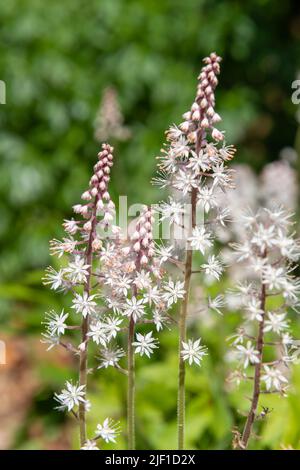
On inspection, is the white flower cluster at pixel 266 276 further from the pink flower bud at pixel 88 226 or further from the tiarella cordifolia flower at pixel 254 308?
the pink flower bud at pixel 88 226

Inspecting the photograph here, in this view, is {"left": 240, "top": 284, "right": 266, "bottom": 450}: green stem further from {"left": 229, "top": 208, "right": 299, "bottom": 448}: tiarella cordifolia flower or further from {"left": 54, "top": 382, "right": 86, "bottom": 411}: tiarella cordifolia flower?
{"left": 54, "top": 382, "right": 86, "bottom": 411}: tiarella cordifolia flower

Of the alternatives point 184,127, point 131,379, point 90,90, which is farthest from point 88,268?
point 90,90

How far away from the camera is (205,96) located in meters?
2.25

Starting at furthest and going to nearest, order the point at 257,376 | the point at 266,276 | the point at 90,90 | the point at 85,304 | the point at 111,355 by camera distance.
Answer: the point at 90,90, the point at 111,355, the point at 85,304, the point at 257,376, the point at 266,276

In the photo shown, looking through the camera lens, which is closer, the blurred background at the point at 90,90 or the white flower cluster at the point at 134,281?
the white flower cluster at the point at 134,281

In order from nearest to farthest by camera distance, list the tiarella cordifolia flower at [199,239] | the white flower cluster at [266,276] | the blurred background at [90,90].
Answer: the white flower cluster at [266,276]
the tiarella cordifolia flower at [199,239]
the blurred background at [90,90]

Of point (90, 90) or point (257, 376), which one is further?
point (90, 90)

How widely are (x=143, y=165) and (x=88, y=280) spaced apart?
15.7 ft

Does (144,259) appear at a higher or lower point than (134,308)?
higher

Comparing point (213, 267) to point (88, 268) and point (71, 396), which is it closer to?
point (88, 268)

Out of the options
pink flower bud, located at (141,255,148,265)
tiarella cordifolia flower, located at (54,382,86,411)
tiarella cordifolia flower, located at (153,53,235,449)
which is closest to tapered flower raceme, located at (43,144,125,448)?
tiarella cordifolia flower, located at (54,382,86,411)

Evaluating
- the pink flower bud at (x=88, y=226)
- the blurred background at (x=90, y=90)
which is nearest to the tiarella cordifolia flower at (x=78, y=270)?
the pink flower bud at (x=88, y=226)

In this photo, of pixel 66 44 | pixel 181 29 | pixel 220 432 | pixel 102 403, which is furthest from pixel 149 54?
pixel 220 432

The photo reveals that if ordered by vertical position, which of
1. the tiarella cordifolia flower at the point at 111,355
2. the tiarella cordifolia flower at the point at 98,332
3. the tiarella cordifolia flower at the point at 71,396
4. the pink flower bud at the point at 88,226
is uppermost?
the pink flower bud at the point at 88,226
